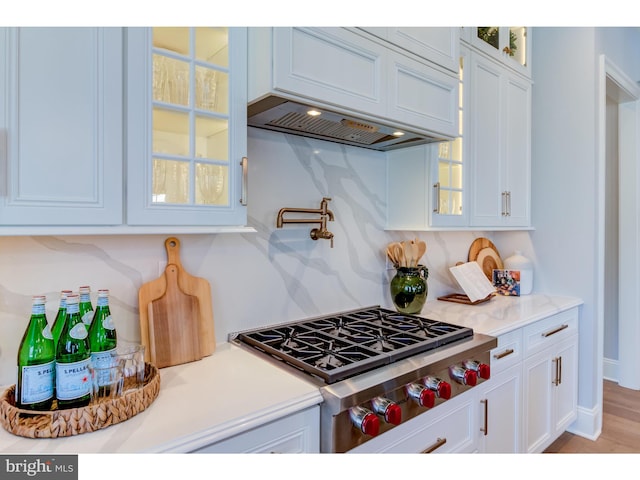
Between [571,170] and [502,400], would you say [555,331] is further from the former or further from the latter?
[571,170]

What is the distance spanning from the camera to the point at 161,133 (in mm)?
1217

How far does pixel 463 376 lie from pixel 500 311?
2.79 ft

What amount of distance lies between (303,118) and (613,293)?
10.8ft

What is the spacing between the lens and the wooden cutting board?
136cm

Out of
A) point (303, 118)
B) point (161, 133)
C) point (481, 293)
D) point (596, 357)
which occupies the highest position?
point (303, 118)

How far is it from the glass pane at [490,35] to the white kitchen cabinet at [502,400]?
1680 mm

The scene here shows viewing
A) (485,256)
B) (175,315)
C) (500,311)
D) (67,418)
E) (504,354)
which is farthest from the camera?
(485,256)

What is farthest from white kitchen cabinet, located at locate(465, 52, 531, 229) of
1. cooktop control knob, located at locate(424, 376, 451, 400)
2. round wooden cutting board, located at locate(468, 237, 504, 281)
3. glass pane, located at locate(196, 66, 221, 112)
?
glass pane, located at locate(196, 66, 221, 112)

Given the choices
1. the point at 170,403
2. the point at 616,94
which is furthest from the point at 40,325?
the point at 616,94

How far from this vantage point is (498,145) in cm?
238

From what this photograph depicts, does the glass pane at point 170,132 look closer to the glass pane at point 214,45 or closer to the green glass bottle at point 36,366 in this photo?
the glass pane at point 214,45

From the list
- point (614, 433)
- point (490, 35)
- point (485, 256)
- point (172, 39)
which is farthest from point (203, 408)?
point (614, 433)

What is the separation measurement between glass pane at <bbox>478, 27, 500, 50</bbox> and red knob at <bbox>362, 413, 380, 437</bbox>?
85.5 inches

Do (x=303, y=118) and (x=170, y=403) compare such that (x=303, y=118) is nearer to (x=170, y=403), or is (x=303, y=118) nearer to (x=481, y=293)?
(x=170, y=403)
